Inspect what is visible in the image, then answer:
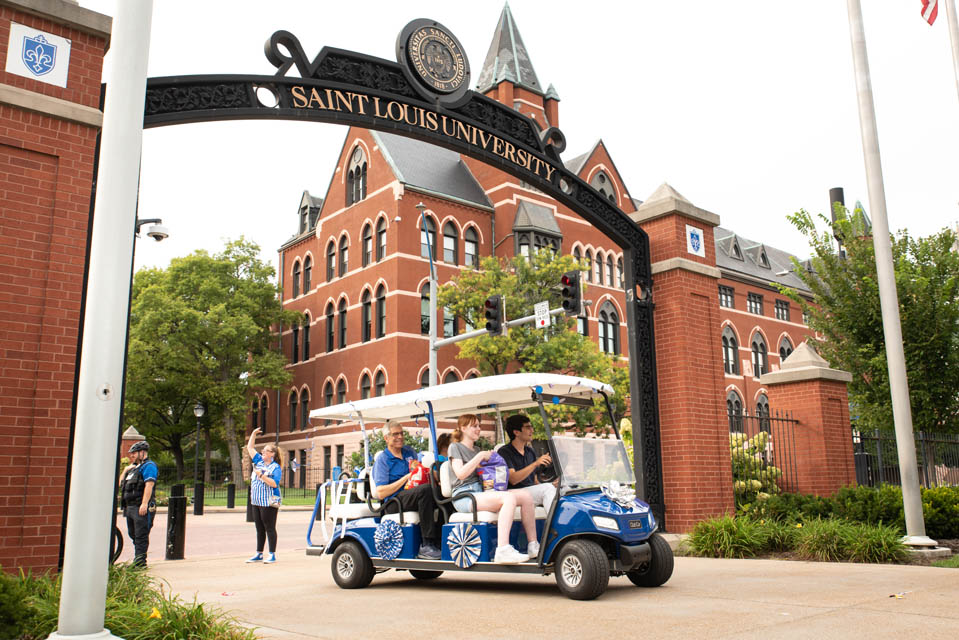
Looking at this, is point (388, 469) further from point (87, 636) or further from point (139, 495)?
point (87, 636)

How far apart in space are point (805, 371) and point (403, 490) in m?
8.49

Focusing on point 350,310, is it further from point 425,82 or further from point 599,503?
point 599,503

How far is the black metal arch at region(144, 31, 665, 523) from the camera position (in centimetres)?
909

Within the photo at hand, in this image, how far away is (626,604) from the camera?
22.9 feet

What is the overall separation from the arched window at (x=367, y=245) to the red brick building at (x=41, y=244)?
35.8 meters

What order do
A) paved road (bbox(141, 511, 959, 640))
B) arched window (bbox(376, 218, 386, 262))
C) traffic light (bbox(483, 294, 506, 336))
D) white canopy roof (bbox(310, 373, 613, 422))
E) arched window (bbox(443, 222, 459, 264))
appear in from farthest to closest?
arched window (bbox(443, 222, 459, 264))
arched window (bbox(376, 218, 386, 262))
traffic light (bbox(483, 294, 506, 336))
white canopy roof (bbox(310, 373, 613, 422))
paved road (bbox(141, 511, 959, 640))

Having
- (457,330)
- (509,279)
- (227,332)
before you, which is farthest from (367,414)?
(227,332)

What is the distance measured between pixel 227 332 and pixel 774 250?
47277mm

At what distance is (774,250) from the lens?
235ft

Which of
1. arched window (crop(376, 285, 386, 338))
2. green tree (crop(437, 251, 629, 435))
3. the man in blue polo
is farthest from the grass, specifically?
arched window (crop(376, 285, 386, 338))

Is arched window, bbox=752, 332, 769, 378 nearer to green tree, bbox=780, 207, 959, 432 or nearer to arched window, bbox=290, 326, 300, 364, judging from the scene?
arched window, bbox=290, 326, 300, 364

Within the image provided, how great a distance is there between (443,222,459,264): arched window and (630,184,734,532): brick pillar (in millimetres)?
30475

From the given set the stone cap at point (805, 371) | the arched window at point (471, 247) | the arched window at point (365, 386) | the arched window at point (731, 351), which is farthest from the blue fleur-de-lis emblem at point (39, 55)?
the arched window at point (731, 351)

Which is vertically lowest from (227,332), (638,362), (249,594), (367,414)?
(249,594)
